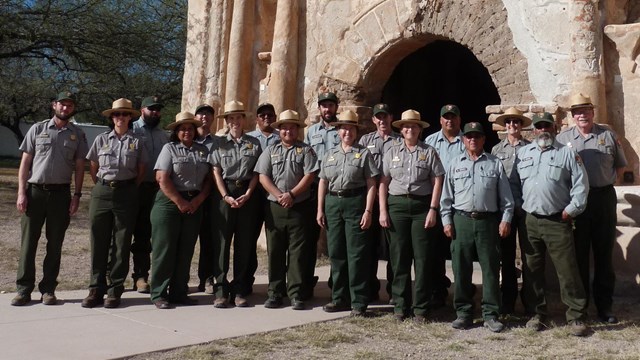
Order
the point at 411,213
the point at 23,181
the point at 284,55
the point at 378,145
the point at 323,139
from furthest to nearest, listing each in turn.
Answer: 1. the point at 284,55
2. the point at 323,139
3. the point at 378,145
4. the point at 23,181
5. the point at 411,213

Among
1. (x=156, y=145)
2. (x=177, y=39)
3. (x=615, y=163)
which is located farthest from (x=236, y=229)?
(x=177, y=39)

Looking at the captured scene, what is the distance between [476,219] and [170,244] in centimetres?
249

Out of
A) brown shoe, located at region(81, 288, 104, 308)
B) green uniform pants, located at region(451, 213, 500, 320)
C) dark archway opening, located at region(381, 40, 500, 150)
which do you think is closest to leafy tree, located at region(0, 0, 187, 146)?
dark archway opening, located at region(381, 40, 500, 150)

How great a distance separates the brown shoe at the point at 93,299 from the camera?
5.81m

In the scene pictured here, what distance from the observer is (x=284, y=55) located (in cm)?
884

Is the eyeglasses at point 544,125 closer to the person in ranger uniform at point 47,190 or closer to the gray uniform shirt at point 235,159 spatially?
the gray uniform shirt at point 235,159

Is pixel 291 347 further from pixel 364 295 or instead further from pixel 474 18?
pixel 474 18

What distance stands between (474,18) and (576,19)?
45.3 inches

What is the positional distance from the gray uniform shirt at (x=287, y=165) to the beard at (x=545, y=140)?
1.80m

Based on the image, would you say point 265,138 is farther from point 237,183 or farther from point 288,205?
point 288,205

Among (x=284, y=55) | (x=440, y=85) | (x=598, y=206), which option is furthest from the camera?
(x=440, y=85)

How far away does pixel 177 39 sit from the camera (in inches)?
642

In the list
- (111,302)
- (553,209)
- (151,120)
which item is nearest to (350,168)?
(553,209)

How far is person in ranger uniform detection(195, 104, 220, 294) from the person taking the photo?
6.11 metres
